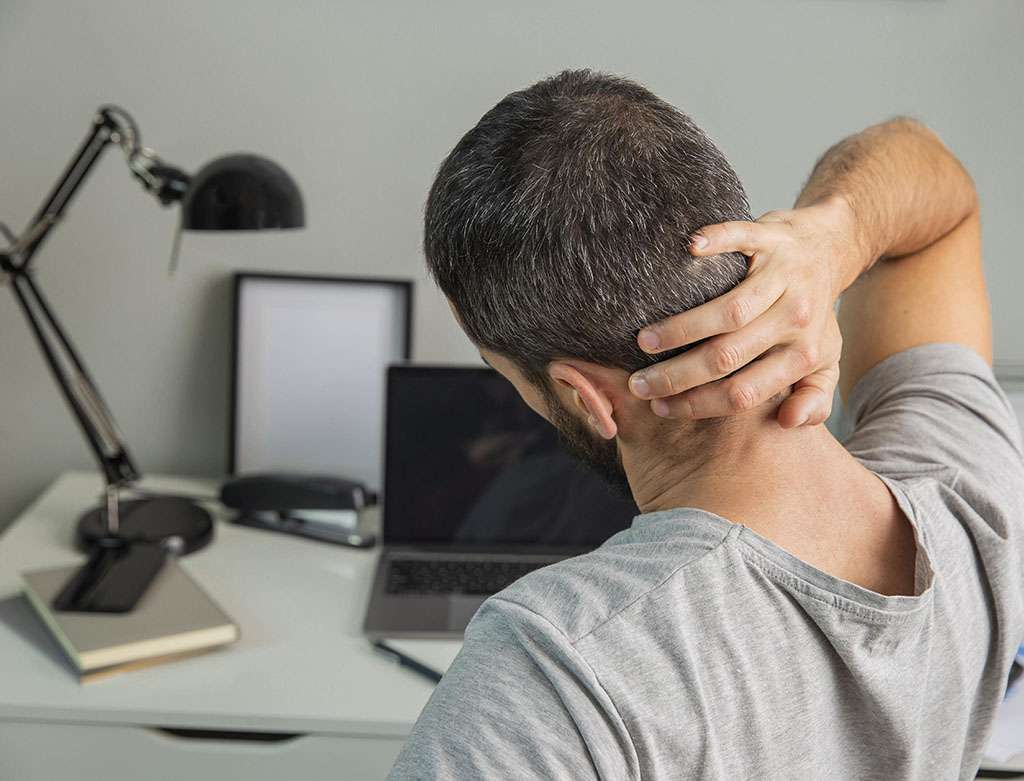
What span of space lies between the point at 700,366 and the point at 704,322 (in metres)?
0.03

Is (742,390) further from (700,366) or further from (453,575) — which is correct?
(453,575)

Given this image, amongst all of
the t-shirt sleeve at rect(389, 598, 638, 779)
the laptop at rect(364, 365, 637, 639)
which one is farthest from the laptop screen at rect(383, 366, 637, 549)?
the t-shirt sleeve at rect(389, 598, 638, 779)

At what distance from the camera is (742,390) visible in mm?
630

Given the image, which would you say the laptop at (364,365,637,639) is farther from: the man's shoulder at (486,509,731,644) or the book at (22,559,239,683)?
the man's shoulder at (486,509,731,644)

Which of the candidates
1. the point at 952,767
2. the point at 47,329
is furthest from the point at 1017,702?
the point at 47,329

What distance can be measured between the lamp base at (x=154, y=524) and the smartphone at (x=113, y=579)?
0.03m

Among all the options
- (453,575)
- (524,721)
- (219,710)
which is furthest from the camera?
(453,575)

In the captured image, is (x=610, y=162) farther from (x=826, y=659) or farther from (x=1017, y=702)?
(x=1017, y=702)

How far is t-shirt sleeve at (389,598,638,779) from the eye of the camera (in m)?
0.54

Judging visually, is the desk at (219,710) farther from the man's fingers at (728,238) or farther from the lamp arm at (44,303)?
the man's fingers at (728,238)

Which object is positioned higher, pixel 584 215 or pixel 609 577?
pixel 584 215

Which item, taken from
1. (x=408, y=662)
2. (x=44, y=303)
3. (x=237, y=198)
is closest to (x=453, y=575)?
(x=408, y=662)

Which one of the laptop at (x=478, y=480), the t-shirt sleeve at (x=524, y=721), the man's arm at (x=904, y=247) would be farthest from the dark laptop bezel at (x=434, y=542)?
the t-shirt sleeve at (x=524, y=721)

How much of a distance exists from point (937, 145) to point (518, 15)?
68 centimetres
